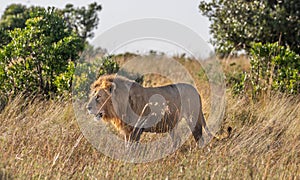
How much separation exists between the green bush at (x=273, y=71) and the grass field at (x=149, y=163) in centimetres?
115

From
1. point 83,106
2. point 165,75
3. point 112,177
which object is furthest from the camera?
point 165,75

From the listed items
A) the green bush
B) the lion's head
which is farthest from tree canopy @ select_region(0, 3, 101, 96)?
the green bush

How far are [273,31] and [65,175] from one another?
308 inches

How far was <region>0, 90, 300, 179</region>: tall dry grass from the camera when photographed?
520 centimetres

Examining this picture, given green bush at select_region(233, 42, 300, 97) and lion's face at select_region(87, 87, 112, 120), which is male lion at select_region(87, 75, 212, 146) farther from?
green bush at select_region(233, 42, 300, 97)

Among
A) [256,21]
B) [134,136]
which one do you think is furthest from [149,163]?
[256,21]

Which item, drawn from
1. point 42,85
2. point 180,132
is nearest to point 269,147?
point 180,132

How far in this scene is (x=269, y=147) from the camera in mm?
6422

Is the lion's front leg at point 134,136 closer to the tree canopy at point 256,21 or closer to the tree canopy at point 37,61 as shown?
the tree canopy at point 37,61

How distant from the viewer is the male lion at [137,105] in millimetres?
6230

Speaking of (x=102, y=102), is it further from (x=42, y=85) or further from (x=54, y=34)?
(x=54, y=34)

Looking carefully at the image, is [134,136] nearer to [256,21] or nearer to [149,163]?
[149,163]

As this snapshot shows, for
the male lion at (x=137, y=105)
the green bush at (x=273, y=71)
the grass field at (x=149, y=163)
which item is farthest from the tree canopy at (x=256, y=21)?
the male lion at (x=137, y=105)

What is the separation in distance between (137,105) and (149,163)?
0.88 meters
